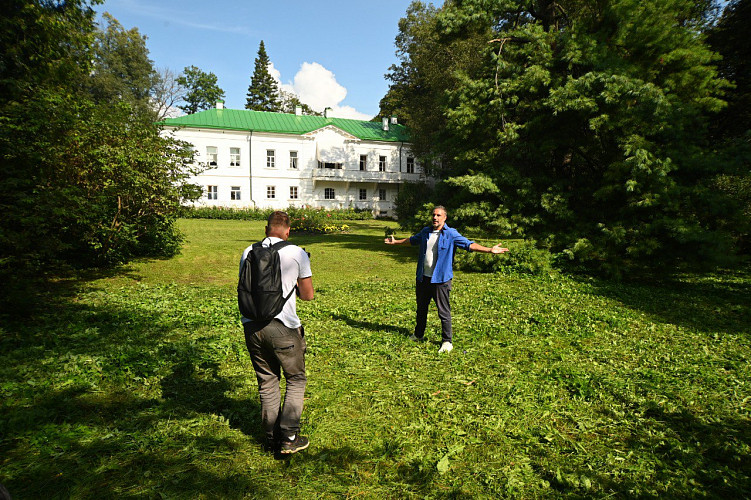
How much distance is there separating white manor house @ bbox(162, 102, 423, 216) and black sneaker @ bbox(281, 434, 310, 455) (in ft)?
122

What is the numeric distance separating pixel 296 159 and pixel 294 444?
1575 inches

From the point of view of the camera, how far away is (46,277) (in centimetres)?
1020

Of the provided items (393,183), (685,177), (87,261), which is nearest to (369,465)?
(87,261)

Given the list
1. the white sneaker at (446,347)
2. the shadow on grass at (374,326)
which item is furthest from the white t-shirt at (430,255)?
the shadow on grass at (374,326)

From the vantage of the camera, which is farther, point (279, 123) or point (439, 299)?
point (279, 123)

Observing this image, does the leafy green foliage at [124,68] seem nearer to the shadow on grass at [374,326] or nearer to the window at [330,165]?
the window at [330,165]

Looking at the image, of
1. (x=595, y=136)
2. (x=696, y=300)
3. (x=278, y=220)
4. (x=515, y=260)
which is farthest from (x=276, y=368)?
(x=595, y=136)

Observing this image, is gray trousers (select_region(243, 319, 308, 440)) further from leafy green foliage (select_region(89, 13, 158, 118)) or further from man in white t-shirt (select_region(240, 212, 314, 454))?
leafy green foliage (select_region(89, 13, 158, 118))

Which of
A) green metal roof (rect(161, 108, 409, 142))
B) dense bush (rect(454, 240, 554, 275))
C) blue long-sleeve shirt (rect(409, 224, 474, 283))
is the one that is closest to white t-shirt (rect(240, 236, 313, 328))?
blue long-sleeve shirt (rect(409, 224, 474, 283))

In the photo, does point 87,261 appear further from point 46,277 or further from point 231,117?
point 231,117

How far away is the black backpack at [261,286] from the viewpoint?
3330 mm

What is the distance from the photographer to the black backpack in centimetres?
333

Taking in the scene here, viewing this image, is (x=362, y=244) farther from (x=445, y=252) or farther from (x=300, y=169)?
(x=300, y=169)

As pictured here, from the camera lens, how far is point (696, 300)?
1012 cm
